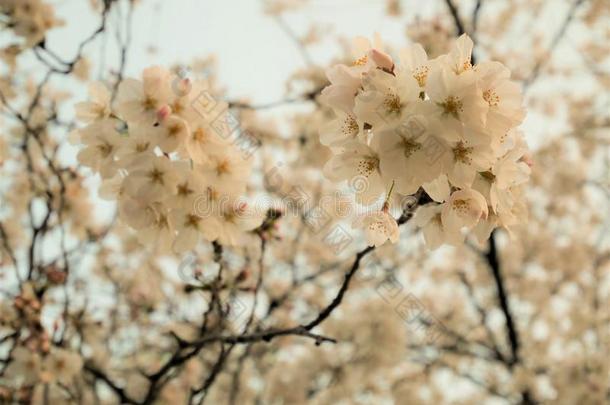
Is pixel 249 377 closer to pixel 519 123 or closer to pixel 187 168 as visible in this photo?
pixel 187 168

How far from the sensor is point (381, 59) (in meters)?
1.56

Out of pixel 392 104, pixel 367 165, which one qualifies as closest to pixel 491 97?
pixel 392 104

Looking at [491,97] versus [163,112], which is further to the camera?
[163,112]

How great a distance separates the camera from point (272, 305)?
369 centimetres

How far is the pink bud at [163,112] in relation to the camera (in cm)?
183

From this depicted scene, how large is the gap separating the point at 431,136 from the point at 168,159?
0.91 m

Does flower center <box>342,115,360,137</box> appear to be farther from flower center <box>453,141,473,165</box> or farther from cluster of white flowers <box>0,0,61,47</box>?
cluster of white flowers <box>0,0,61,47</box>

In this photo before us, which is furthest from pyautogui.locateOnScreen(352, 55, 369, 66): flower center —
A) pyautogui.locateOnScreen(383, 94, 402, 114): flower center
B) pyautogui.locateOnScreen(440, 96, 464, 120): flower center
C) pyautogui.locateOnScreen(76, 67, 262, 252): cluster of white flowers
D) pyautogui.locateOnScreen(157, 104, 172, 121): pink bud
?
pyautogui.locateOnScreen(157, 104, 172, 121): pink bud

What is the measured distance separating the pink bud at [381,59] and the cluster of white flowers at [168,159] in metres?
0.68

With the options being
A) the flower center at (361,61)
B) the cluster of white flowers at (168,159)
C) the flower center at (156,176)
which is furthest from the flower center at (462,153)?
the flower center at (156,176)

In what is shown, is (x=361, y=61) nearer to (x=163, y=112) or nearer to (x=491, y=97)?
(x=491, y=97)

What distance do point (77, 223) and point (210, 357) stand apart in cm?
288

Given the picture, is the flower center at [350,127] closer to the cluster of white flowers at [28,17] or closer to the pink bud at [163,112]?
the pink bud at [163,112]

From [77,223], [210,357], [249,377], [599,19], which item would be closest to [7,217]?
[77,223]
